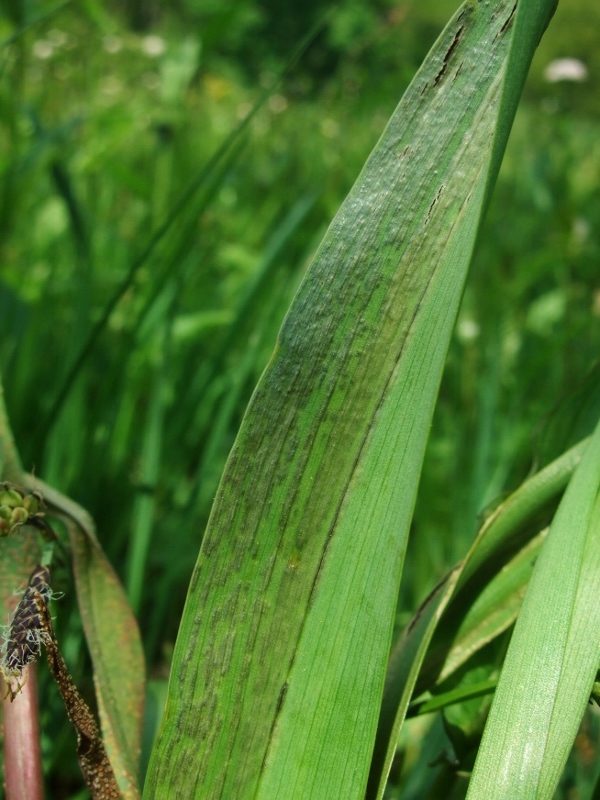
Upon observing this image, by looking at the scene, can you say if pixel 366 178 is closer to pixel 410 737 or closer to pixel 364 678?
pixel 364 678

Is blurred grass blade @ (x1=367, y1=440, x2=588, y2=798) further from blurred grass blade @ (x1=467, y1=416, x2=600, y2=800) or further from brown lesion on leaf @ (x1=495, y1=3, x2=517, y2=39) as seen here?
brown lesion on leaf @ (x1=495, y1=3, x2=517, y2=39)

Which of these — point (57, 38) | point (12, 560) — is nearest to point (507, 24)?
point (12, 560)

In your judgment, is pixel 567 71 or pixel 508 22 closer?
pixel 508 22

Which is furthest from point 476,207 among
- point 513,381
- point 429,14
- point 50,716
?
point 429,14

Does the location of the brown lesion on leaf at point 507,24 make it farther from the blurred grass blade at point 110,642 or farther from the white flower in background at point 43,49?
the white flower in background at point 43,49

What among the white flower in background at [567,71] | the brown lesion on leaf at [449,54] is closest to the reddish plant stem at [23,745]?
the brown lesion on leaf at [449,54]

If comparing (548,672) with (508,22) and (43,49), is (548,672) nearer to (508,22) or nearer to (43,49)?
(508,22)

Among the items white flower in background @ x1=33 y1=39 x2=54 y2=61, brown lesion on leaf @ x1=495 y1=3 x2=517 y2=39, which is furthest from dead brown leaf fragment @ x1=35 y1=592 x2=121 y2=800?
Result: white flower in background @ x1=33 y1=39 x2=54 y2=61
